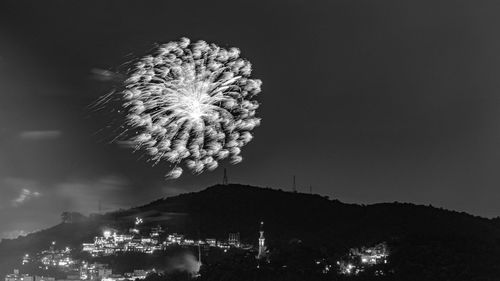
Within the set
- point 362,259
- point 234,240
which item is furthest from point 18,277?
point 362,259

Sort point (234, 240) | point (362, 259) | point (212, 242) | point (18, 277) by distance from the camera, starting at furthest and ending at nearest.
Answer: point (234, 240), point (212, 242), point (18, 277), point (362, 259)

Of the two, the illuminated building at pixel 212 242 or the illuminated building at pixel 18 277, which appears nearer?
the illuminated building at pixel 18 277

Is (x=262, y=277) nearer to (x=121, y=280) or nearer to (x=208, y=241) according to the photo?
(x=121, y=280)

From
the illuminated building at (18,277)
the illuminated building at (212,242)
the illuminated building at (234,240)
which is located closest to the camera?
the illuminated building at (18,277)

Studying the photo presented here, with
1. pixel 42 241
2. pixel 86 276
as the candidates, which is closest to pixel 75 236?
pixel 42 241

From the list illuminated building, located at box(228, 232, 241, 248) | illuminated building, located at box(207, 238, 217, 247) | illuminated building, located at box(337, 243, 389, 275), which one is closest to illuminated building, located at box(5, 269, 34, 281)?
illuminated building, located at box(207, 238, 217, 247)

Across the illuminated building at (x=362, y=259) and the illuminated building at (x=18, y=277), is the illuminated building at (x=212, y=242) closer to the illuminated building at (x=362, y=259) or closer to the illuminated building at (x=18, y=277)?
the illuminated building at (x=362, y=259)

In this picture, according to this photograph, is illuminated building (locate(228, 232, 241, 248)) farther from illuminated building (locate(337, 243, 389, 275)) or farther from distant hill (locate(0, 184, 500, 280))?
illuminated building (locate(337, 243, 389, 275))

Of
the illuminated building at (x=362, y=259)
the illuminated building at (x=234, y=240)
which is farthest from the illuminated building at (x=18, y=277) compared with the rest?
the illuminated building at (x=362, y=259)

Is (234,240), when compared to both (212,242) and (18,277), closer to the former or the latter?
(212,242)
